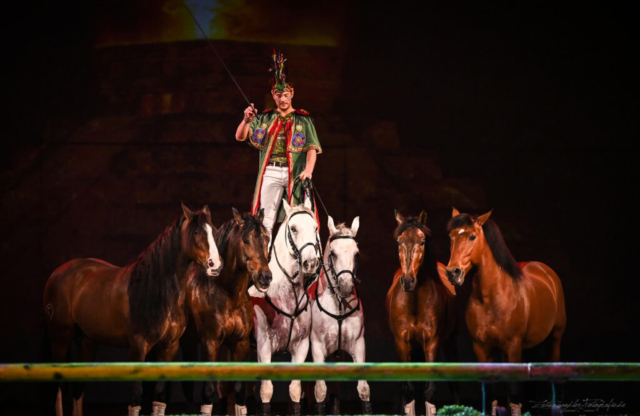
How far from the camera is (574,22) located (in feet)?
24.7

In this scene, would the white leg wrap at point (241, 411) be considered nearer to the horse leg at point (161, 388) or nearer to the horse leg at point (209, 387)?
the horse leg at point (209, 387)

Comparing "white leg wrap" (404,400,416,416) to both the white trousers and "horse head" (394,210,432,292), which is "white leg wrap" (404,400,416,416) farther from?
the white trousers

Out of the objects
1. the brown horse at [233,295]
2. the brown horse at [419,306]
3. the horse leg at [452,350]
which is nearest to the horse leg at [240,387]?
the brown horse at [233,295]

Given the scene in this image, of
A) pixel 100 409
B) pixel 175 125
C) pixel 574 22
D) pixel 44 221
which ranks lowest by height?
pixel 100 409

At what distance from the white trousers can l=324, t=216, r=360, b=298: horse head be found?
2.25 feet

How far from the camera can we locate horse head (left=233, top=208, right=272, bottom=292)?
208 inches

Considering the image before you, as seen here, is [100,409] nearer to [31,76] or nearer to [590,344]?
[31,76]

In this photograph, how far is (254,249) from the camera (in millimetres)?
5355

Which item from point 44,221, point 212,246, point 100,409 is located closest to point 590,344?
point 212,246

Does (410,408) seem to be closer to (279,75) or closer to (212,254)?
(212,254)

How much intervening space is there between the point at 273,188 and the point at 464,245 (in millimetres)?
1593

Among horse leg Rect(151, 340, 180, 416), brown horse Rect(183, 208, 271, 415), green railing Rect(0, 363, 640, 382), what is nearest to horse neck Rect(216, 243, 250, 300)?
brown horse Rect(183, 208, 271, 415)

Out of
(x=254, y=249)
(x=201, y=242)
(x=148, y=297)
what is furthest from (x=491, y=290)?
(x=148, y=297)

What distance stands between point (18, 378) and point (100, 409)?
14.4ft
